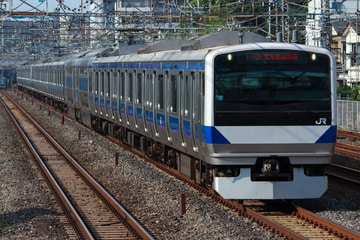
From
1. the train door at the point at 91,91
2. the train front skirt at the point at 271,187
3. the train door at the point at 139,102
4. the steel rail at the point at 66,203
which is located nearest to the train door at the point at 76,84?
the train door at the point at 91,91

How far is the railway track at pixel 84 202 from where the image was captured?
10.2 metres

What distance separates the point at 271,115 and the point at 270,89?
410mm

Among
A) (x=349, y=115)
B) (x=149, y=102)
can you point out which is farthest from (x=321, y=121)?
(x=349, y=115)

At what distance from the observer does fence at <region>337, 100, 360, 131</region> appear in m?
26.3

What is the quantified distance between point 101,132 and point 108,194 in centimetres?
1289

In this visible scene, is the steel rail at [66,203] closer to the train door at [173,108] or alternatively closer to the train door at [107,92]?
the train door at [173,108]

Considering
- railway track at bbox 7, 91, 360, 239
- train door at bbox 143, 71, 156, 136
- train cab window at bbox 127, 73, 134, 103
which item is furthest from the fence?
railway track at bbox 7, 91, 360, 239

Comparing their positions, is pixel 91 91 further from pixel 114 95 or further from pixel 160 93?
pixel 160 93

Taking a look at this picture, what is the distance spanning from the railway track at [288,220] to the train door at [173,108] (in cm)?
164

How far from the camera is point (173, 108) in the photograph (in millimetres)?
13586

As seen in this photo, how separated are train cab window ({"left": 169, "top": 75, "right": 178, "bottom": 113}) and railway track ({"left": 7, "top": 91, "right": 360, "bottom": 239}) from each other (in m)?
2.08

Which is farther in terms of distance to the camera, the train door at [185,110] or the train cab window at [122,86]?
the train cab window at [122,86]

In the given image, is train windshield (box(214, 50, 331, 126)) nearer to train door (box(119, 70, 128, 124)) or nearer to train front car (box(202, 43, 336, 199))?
train front car (box(202, 43, 336, 199))

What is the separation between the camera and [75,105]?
30.2 meters
